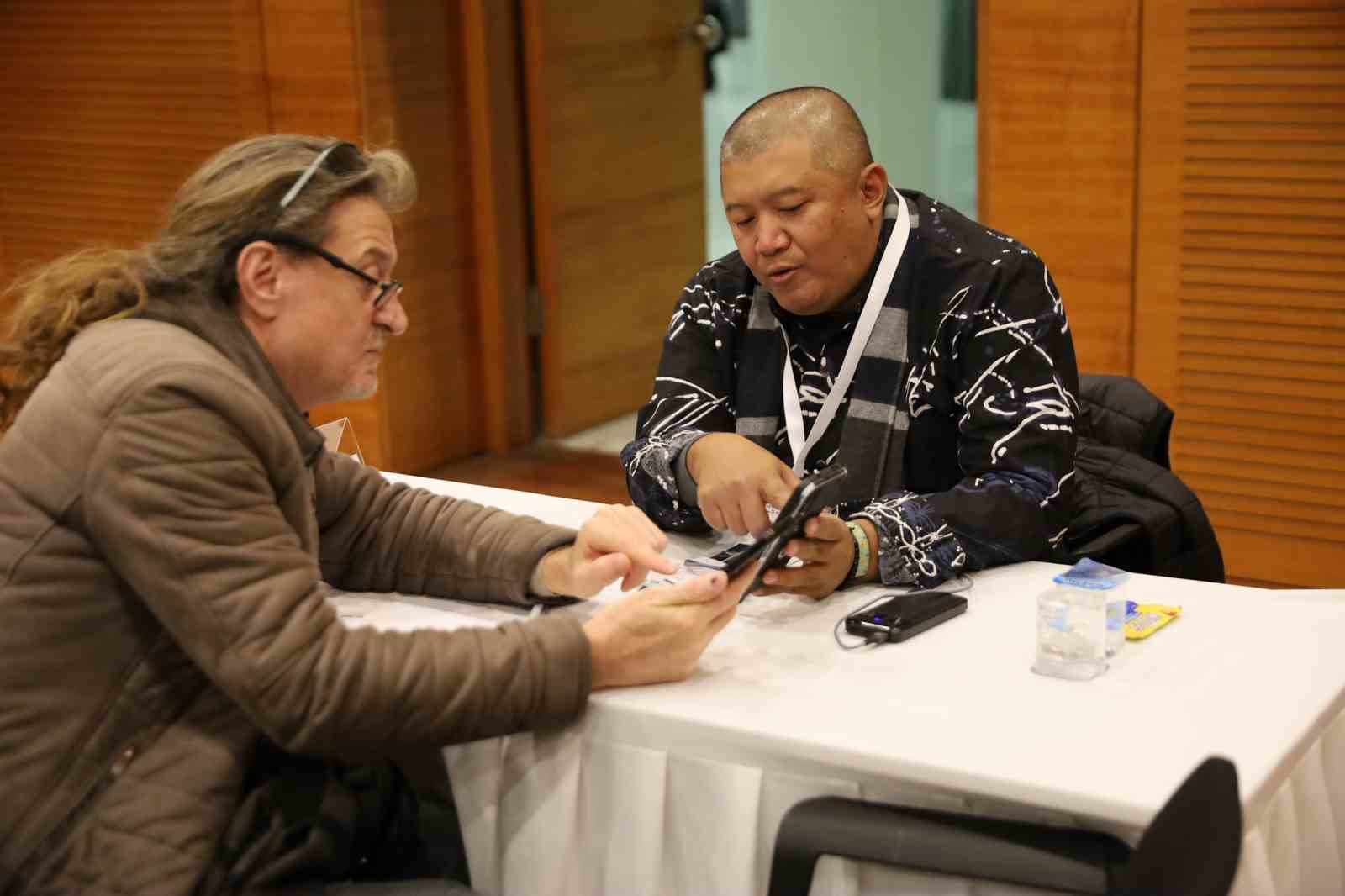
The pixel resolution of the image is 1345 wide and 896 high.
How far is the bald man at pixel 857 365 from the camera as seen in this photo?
2129mm

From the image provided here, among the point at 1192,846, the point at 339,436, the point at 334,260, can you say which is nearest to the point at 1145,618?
the point at 1192,846

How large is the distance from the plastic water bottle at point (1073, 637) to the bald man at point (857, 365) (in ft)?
1.06

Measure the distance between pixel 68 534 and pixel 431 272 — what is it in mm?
3481

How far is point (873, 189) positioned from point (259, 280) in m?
1.05

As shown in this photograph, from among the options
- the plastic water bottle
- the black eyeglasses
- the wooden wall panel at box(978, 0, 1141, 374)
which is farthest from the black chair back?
the wooden wall panel at box(978, 0, 1141, 374)

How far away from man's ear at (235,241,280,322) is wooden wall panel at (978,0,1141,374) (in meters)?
2.56

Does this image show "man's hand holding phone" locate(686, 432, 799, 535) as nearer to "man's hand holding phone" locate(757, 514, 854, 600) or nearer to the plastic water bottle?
"man's hand holding phone" locate(757, 514, 854, 600)

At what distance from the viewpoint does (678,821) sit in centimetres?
169

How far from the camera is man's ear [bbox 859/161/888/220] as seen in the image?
7.72 ft

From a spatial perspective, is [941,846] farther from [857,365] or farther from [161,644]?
[857,365]

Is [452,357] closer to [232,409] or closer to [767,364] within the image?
[767,364]

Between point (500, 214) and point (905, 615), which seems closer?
point (905, 615)

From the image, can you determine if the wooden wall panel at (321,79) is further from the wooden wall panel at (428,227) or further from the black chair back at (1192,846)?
the black chair back at (1192,846)

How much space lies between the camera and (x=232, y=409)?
5.04ft
